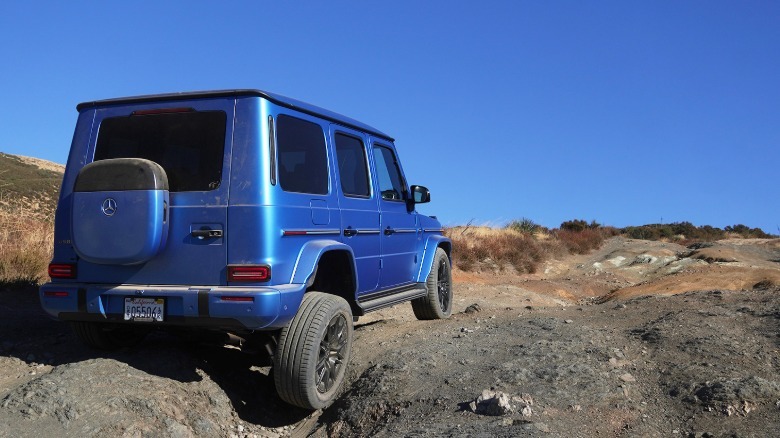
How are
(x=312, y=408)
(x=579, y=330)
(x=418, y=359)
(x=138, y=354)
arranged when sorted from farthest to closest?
(x=579, y=330) → (x=418, y=359) → (x=138, y=354) → (x=312, y=408)

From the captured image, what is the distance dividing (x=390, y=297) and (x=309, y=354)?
1.76 m

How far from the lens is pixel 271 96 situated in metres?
4.58

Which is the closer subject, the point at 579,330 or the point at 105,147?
the point at 105,147

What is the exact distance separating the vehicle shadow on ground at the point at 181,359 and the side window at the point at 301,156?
1.40 m

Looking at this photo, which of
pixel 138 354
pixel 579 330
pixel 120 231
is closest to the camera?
pixel 120 231

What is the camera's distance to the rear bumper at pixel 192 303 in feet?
13.7

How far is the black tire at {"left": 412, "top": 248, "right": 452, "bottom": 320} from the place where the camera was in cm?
745

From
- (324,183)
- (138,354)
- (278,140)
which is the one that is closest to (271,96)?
(278,140)

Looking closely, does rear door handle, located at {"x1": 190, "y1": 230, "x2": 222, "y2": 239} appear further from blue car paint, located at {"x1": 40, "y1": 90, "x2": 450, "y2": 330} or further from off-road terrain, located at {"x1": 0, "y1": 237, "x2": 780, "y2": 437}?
off-road terrain, located at {"x1": 0, "y1": 237, "x2": 780, "y2": 437}

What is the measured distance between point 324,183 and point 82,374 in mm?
2123

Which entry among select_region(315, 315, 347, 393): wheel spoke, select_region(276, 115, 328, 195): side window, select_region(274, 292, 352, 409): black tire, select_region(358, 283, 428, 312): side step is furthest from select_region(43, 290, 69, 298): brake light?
select_region(358, 283, 428, 312): side step

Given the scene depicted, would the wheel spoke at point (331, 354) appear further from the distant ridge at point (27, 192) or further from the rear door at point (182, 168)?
the distant ridge at point (27, 192)

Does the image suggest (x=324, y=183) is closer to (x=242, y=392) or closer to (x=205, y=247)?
(x=205, y=247)

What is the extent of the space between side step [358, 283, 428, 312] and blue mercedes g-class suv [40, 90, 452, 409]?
460 mm
